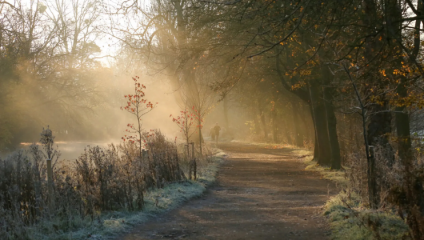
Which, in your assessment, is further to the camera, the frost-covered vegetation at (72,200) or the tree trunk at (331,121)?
the tree trunk at (331,121)

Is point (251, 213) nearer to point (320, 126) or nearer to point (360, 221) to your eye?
point (360, 221)

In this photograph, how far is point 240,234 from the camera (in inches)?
271

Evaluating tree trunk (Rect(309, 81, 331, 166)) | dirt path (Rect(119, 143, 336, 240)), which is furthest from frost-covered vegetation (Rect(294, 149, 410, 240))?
tree trunk (Rect(309, 81, 331, 166))

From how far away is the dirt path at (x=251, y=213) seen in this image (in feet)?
22.8

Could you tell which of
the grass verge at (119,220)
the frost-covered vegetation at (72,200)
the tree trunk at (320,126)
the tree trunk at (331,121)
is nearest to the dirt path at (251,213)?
Answer: the grass verge at (119,220)

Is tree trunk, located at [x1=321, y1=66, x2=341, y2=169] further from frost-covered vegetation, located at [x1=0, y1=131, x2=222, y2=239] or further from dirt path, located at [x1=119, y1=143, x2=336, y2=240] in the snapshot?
frost-covered vegetation, located at [x1=0, y1=131, x2=222, y2=239]

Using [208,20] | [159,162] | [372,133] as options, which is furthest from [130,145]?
[372,133]

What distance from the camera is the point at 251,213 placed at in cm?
873

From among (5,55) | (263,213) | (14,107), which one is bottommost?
(263,213)

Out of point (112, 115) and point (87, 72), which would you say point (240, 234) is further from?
point (112, 115)

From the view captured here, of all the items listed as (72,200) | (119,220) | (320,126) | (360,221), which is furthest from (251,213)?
(320,126)

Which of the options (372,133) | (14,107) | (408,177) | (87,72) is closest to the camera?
(408,177)

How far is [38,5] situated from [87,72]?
544 cm

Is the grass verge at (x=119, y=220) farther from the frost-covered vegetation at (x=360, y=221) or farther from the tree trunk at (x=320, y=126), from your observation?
the tree trunk at (x=320, y=126)
